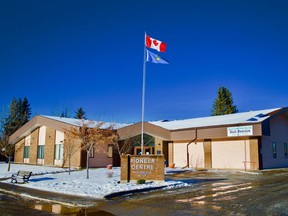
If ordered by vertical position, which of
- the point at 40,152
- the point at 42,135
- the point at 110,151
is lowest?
the point at 40,152

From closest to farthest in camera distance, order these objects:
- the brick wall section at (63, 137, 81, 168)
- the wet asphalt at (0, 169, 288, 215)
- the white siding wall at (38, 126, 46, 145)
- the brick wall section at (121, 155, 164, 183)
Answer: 1. the wet asphalt at (0, 169, 288, 215)
2. the brick wall section at (121, 155, 164, 183)
3. the brick wall section at (63, 137, 81, 168)
4. the white siding wall at (38, 126, 46, 145)

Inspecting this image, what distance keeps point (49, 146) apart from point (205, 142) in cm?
1728

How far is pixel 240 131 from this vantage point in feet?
85.5

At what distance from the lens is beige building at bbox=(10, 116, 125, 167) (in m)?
30.3

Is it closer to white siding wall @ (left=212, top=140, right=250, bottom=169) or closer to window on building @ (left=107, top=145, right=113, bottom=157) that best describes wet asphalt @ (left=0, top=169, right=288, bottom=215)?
white siding wall @ (left=212, top=140, right=250, bottom=169)

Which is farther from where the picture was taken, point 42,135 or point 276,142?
point 42,135

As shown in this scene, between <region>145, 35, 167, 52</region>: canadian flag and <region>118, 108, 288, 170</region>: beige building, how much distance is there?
9.35 metres

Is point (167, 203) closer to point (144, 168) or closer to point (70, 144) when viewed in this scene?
point (144, 168)

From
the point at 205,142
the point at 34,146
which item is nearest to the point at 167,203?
the point at 205,142

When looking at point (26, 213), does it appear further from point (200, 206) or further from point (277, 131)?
point (277, 131)

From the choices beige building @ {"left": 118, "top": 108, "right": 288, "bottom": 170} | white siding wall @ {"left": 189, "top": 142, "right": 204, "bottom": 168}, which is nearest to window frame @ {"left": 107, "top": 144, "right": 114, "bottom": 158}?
beige building @ {"left": 118, "top": 108, "right": 288, "bottom": 170}

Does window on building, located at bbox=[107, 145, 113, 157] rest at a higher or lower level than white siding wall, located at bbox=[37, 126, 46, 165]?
lower

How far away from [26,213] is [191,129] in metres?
21.6

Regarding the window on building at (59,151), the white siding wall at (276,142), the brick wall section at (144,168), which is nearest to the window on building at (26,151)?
the window on building at (59,151)
